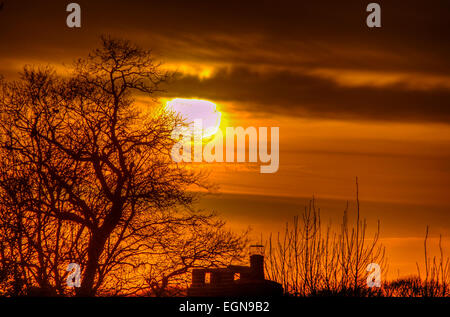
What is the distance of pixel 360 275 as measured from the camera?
16891 mm

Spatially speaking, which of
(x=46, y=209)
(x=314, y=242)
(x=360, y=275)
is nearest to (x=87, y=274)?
(x=46, y=209)

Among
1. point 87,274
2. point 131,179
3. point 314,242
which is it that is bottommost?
point 87,274

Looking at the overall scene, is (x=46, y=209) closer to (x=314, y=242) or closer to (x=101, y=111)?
(x=101, y=111)

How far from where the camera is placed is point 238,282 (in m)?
17.8

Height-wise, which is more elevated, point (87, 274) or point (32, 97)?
point (32, 97)

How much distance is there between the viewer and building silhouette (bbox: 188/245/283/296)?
16859 millimetres

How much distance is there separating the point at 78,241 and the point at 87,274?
1545 millimetres

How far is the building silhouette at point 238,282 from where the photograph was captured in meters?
16.9

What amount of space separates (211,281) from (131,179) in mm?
7190

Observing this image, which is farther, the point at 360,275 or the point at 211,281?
the point at 211,281

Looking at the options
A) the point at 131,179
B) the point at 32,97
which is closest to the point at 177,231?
the point at 131,179
